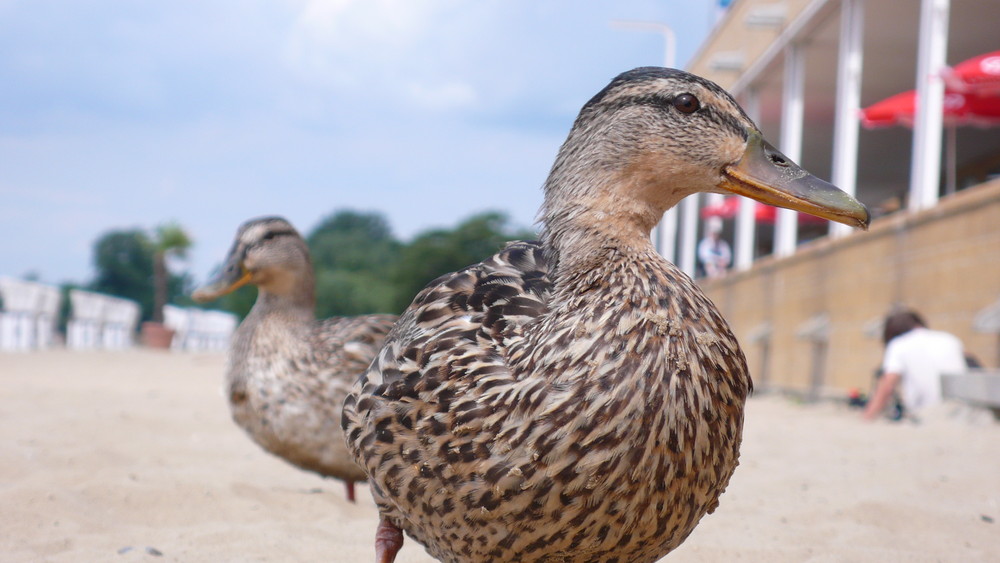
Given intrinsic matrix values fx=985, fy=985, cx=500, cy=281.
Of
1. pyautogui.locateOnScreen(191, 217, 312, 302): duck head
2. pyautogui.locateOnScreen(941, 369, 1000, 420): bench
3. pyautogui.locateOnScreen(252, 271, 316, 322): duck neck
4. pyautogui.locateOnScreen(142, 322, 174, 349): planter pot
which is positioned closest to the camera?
pyautogui.locateOnScreen(252, 271, 316, 322): duck neck

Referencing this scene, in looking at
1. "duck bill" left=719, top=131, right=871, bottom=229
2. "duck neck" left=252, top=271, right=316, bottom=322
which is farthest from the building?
"duck bill" left=719, top=131, right=871, bottom=229

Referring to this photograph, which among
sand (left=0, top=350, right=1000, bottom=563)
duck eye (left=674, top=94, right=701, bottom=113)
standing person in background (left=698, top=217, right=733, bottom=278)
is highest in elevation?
standing person in background (left=698, top=217, right=733, bottom=278)

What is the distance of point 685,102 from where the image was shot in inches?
104

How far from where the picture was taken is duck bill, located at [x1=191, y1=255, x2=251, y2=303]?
18.7 feet

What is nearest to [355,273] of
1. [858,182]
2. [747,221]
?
[858,182]

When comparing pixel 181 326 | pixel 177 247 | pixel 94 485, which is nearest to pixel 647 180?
pixel 94 485

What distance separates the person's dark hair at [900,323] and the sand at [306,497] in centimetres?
127

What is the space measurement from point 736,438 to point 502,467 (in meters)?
0.63

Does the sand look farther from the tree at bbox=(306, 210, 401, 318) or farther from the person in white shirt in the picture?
the tree at bbox=(306, 210, 401, 318)

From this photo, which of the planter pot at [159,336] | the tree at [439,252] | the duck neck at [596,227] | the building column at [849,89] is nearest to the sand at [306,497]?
the duck neck at [596,227]

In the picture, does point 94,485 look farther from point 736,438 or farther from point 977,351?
point 977,351

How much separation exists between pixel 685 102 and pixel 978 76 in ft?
28.1

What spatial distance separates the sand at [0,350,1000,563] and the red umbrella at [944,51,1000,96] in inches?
150

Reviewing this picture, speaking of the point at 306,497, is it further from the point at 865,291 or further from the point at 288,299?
the point at 865,291
